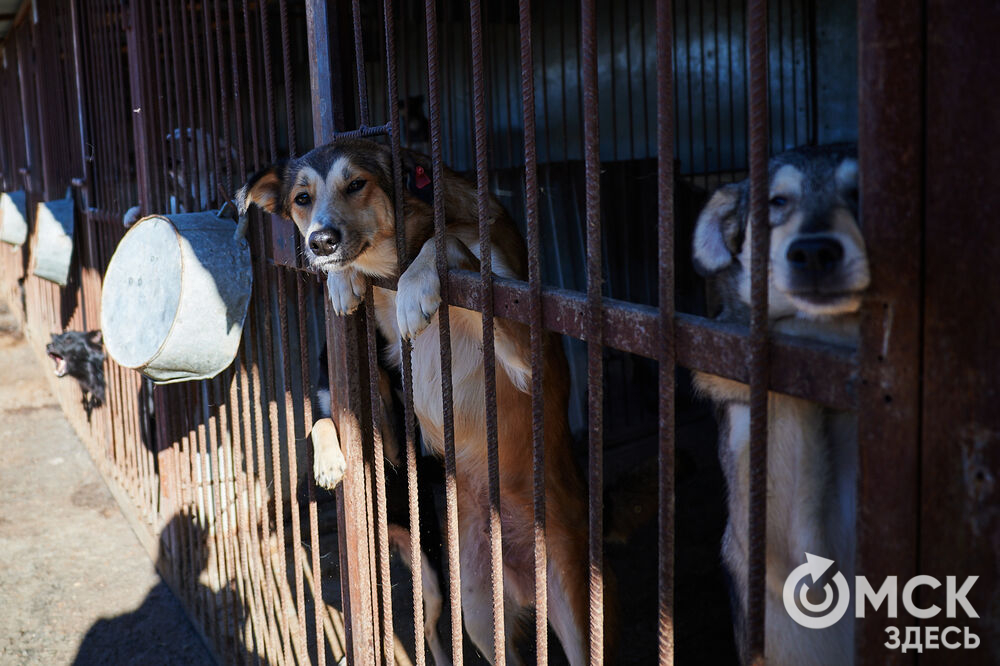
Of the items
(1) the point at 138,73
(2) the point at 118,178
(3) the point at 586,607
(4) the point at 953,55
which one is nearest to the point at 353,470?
(3) the point at 586,607

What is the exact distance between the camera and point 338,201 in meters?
2.82

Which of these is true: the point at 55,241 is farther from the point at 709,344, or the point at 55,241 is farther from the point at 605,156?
the point at 709,344

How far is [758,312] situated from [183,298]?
7.80ft

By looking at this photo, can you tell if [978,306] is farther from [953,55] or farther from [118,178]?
[118,178]

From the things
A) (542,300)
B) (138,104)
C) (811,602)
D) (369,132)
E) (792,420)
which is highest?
(138,104)

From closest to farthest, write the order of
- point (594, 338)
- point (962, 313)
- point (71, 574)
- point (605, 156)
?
point (962, 313)
point (594, 338)
point (71, 574)
point (605, 156)

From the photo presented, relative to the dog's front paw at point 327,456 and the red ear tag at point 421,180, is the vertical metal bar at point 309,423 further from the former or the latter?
the red ear tag at point 421,180

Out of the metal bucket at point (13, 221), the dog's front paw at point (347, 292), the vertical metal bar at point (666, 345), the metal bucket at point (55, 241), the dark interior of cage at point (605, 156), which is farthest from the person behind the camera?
the metal bucket at point (13, 221)

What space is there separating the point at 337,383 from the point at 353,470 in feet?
0.88

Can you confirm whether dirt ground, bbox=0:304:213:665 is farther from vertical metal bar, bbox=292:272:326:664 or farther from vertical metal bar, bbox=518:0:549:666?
vertical metal bar, bbox=518:0:549:666

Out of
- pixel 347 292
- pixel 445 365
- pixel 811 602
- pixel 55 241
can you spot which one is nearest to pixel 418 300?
pixel 445 365

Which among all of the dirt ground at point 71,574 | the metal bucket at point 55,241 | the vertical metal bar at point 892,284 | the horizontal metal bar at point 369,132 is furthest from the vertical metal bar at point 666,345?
the metal bucket at point 55,241

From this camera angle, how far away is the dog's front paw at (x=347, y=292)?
8.11ft

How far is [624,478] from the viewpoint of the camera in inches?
A: 131
